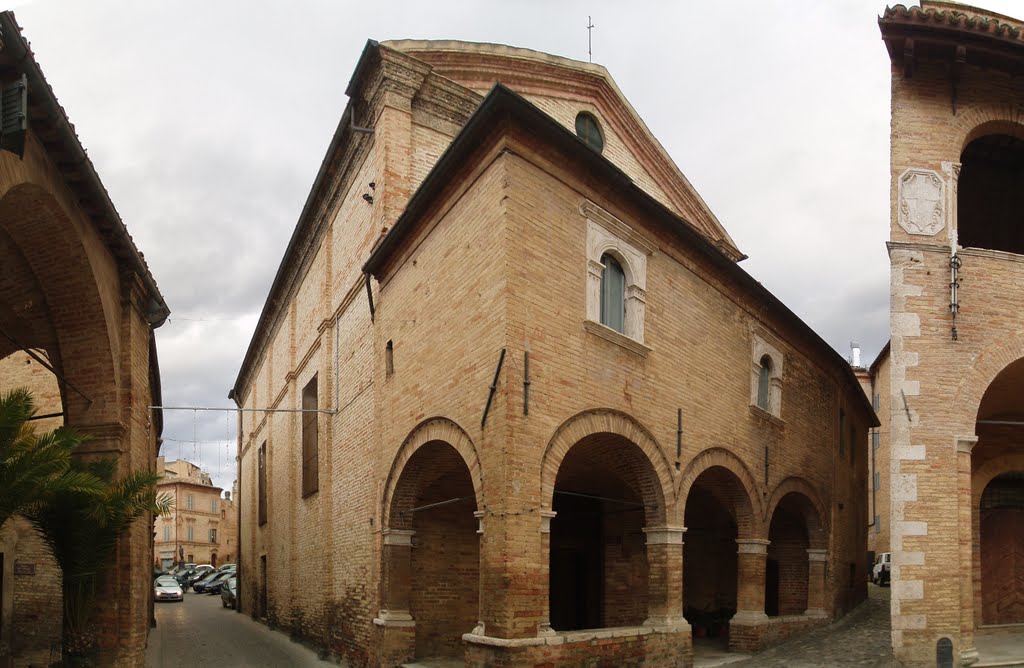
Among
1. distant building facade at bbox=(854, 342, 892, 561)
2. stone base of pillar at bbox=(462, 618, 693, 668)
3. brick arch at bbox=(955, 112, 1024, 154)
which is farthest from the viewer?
distant building facade at bbox=(854, 342, 892, 561)

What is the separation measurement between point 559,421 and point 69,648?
6.63 metres

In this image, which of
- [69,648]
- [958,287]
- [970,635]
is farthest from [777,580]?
[69,648]

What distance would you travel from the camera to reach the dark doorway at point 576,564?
55.3ft

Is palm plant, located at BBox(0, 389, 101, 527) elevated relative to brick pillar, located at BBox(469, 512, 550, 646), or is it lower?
elevated

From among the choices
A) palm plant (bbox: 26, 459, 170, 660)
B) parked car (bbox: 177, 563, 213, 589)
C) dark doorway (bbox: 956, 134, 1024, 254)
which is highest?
dark doorway (bbox: 956, 134, 1024, 254)

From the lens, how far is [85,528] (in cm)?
1051

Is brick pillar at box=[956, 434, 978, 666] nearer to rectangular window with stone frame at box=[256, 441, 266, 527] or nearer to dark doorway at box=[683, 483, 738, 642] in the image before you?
dark doorway at box=[683, 483, 738, 642]

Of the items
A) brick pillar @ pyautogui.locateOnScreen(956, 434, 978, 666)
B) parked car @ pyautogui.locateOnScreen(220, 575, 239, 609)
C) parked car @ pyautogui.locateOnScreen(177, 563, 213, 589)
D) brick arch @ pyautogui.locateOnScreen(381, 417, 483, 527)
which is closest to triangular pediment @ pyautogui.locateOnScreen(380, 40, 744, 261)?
brick arch @ pyautogui.locateOnScreen(381, 417, 483, 527)

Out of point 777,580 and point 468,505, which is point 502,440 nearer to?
point 468,505

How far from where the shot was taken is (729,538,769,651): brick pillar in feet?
50.3

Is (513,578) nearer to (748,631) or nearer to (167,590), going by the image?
(748,631)

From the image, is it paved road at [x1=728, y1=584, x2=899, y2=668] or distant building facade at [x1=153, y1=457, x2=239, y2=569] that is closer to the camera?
paved road at [x1=728, y1=584, x2=899, y2=668]

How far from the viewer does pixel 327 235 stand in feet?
62.8

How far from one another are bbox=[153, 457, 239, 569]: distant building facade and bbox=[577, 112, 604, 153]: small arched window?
5701cm
